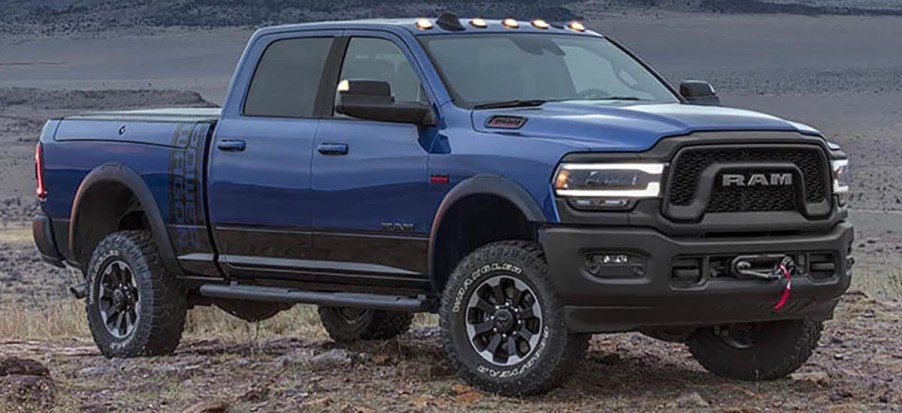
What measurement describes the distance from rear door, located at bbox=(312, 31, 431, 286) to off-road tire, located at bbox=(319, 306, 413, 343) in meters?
2.01

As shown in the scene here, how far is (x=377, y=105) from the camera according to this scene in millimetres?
9484

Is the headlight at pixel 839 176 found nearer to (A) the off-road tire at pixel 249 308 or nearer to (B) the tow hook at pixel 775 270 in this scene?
(B) the tow hook at pixel 775 270

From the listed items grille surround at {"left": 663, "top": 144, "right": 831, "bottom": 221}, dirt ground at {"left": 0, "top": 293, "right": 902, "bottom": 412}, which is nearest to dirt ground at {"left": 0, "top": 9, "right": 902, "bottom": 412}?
dirt ground at {"left": 0, "top": 293, "right": 902, "bottom": 412}

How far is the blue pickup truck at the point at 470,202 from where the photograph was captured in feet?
28.9

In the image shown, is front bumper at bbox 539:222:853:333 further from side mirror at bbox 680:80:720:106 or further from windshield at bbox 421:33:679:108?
side mirror at bbox 680:80:720:106

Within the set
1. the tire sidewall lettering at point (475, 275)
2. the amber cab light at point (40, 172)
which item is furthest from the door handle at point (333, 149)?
the amber cab light at point (40, 172)

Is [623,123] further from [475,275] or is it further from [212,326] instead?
[212,326]

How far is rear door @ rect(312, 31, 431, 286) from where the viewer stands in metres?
9.59

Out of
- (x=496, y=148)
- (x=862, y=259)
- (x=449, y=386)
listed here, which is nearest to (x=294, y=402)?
(x=449, y=386)

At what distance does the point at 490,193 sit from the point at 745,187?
1.12 metres

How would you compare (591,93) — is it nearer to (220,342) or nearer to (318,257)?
(318,257)

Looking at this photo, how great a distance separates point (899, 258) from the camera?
2769cm

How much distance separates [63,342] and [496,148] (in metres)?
4.65

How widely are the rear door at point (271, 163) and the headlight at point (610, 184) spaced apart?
177 centimetres
